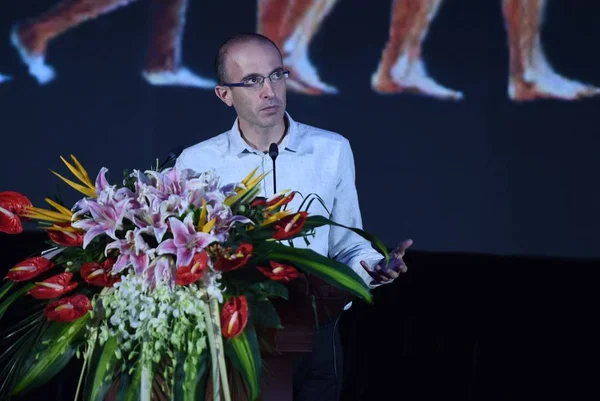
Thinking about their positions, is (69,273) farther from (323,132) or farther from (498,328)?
(498,328)

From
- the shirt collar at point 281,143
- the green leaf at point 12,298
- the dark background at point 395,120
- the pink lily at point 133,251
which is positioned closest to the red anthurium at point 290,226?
the pink lily at point 133,251

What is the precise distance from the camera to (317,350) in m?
2.40

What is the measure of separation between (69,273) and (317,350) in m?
0.91

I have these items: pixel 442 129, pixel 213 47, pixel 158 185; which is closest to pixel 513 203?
pixel 442 129

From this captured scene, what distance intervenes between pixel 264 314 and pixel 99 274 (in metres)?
0.29

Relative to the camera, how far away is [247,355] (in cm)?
151

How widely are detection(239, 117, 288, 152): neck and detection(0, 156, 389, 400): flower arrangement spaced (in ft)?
3.00

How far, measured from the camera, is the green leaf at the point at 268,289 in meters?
1.56

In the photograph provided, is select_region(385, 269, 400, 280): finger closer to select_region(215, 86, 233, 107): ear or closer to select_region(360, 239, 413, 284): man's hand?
select_region(360, 239, 413, 284): man's hand

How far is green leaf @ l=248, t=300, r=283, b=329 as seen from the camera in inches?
60.5

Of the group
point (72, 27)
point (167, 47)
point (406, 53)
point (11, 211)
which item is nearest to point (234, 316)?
point (11, 211)

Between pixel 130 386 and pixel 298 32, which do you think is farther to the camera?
pixel 298 32

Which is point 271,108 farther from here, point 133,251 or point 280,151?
point 133,251

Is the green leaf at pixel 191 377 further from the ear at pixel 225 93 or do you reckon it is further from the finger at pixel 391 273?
the ear at pixel 225 93
